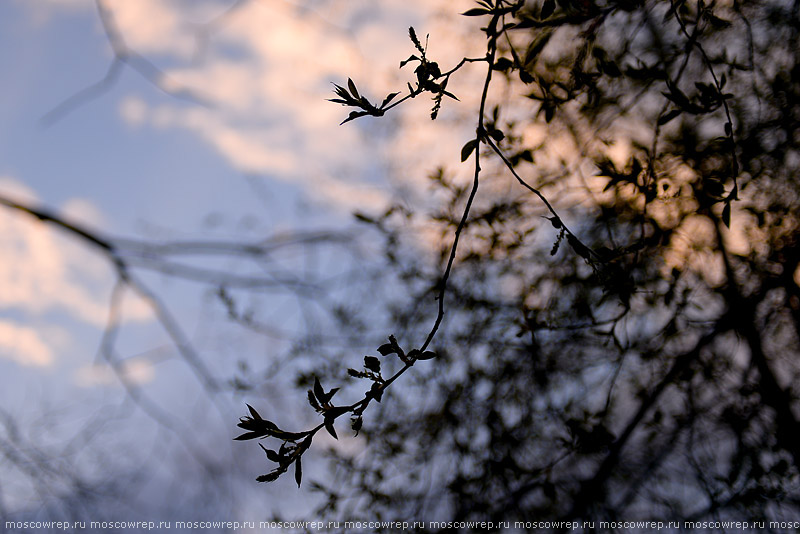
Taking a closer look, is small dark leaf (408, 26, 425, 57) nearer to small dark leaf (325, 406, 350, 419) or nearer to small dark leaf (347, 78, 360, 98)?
small dark leaf (347, 78, 360, 98)

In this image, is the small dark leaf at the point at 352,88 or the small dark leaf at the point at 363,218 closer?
the small dark leaf at the point at 352,88

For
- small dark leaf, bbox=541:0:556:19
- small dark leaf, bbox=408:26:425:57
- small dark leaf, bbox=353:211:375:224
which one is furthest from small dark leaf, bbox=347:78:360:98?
small dark leaf, bbox=353:211:375:224

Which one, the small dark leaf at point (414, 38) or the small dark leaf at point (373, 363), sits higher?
the small dark leaf at point (414, 38)

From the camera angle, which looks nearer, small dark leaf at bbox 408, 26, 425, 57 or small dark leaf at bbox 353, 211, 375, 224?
small dark leaf at bbox 408, 26, 425, 57

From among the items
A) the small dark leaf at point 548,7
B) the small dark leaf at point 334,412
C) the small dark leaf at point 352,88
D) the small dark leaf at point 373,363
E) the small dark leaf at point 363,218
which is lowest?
the small dark leaf at point 334,412

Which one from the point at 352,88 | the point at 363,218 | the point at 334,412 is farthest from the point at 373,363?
the point at 363,218

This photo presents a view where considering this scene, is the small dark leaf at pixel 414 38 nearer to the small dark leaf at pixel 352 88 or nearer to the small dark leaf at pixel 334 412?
the small dark leaf at pixel 352 88

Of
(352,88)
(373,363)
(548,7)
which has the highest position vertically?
(548,7)

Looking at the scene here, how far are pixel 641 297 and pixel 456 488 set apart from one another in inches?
61.1

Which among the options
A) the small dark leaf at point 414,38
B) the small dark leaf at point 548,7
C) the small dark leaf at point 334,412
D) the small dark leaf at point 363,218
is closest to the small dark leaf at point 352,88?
the small dark leaf at point 414,38

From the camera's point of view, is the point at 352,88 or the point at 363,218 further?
the point at 363,218

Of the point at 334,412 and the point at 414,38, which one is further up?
the point at 414,38

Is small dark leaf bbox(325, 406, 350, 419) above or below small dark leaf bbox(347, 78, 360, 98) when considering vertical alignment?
below

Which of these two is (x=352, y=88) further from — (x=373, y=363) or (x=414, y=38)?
(x=373, y=363)
